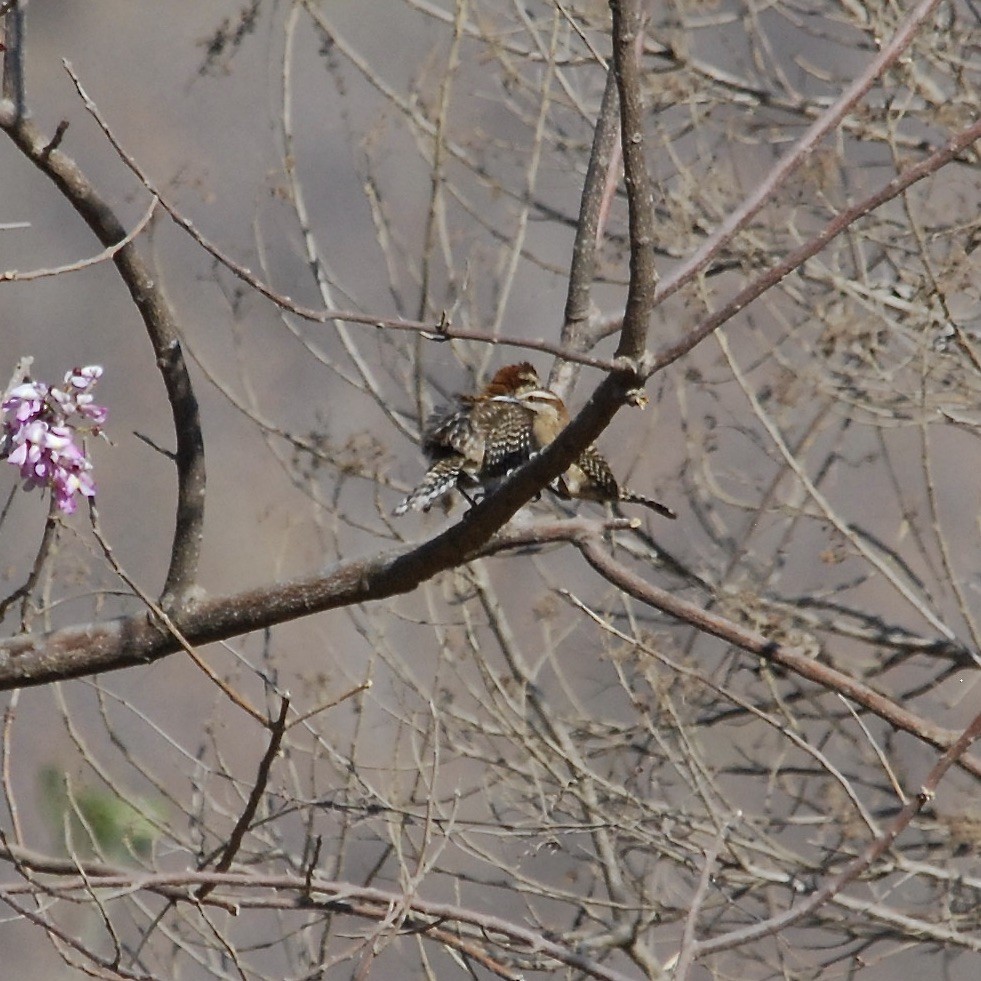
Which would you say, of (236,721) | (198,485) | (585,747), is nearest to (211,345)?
(236,721)

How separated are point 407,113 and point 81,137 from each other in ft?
22.8

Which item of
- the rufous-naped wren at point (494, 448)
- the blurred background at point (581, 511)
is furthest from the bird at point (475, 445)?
the blurred background at point (581, 511)

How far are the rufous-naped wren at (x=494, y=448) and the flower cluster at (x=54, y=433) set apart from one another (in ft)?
4.62

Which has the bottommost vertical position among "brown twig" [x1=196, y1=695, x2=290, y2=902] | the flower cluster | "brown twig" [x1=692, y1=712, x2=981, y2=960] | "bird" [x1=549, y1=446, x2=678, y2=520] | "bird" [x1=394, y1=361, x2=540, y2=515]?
"brown twig" [x1=692, y1=712, x2=981, y2=960]

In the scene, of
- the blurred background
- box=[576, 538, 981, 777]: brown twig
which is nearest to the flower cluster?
box=[576, 538, 981, 777]: brown twig

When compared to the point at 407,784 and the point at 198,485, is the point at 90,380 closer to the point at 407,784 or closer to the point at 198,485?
the point at 198,485

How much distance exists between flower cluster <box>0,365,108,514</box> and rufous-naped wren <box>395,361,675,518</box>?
141 centimetres

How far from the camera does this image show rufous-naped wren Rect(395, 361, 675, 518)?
3887mm

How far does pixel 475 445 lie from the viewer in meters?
4.02

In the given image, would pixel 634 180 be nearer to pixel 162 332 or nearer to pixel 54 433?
pixel 54 433

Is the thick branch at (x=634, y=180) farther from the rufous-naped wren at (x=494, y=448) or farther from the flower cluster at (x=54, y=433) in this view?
the rufous-naped wren at (x=494, y=448)

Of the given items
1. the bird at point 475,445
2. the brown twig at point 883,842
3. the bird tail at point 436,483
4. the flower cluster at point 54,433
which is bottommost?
the brown twig at point 883,842

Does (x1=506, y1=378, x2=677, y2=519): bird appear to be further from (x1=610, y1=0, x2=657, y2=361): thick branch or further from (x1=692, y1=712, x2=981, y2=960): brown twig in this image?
(x1=610, y1=0, x2=657, y2=361): thick branch

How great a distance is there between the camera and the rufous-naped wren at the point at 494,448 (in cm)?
389
